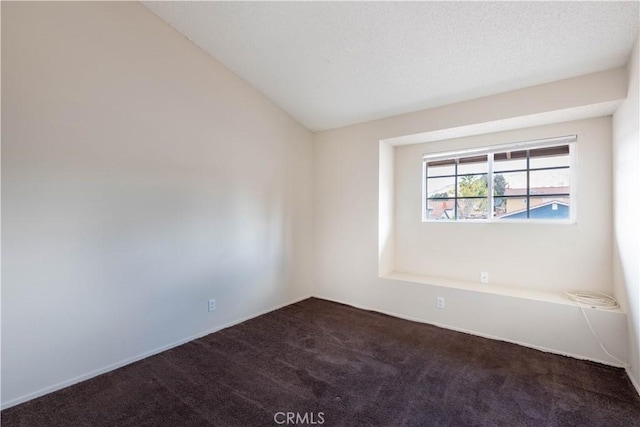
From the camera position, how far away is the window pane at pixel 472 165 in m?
3.17

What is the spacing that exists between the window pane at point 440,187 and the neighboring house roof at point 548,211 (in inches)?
29.2

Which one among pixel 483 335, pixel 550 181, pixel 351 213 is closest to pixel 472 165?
pixel 550 181

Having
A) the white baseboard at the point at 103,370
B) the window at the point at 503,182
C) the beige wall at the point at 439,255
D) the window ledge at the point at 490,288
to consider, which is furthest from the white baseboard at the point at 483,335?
the white baseboard at the point at 103,370

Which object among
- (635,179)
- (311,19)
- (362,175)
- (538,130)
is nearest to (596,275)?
(635,179)

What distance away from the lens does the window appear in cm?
275

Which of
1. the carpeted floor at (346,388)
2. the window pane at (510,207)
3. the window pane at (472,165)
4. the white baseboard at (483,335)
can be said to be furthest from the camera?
the window pane at (472,165)

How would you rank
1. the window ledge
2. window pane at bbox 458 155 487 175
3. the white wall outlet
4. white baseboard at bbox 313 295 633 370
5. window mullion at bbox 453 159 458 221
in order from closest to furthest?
white baseboard at bbox 313 295 633 370 < the window ledge < the white wall outlet < window pane at bbox 458 155 487 175 < window mullion at bbox 453 159 458 221

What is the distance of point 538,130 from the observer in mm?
2783

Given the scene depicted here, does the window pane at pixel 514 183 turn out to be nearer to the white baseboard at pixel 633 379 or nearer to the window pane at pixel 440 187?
the window pane at pixel 440 187

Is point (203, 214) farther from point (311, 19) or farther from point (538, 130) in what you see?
point (538, 130)

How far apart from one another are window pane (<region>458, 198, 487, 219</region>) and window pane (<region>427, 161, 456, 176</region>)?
374 mm

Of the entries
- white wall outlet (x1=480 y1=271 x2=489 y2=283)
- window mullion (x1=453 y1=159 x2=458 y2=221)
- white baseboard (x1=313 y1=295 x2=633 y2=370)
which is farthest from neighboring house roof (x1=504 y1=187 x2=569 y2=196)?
white baseboard (x1=313 y1=295 x2=633 y2=370)

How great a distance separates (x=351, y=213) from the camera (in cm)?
368

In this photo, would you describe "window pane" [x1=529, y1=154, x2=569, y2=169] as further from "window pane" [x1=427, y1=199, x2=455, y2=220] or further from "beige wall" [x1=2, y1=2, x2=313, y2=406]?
"beige wall" [x1=2, y1=2, x2=313, y2=406]
